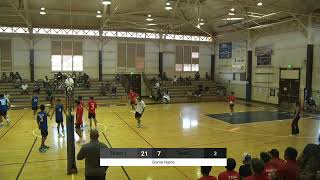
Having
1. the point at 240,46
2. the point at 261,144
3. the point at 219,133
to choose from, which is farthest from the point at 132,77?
the point at 261,144

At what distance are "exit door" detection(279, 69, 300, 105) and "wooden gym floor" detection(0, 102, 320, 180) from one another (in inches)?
213

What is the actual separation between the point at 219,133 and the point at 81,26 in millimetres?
22369

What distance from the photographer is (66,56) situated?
32562 millimetres

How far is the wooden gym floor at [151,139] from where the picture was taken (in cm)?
931

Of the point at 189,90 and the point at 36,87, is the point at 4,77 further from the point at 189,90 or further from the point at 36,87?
the point at 189,90

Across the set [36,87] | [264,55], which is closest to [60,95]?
[36,87]

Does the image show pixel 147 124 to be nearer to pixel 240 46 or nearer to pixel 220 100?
pixel 220 100

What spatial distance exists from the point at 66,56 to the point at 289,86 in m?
22.0

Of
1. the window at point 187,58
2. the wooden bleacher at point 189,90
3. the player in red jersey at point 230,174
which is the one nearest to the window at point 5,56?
the wooden bleacher at point 189,90

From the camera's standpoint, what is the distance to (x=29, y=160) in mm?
10500

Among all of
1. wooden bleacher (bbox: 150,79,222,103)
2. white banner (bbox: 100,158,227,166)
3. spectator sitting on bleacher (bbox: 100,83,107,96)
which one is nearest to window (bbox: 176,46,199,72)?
wooden bleacher (bbox: 150,79,222,103)
